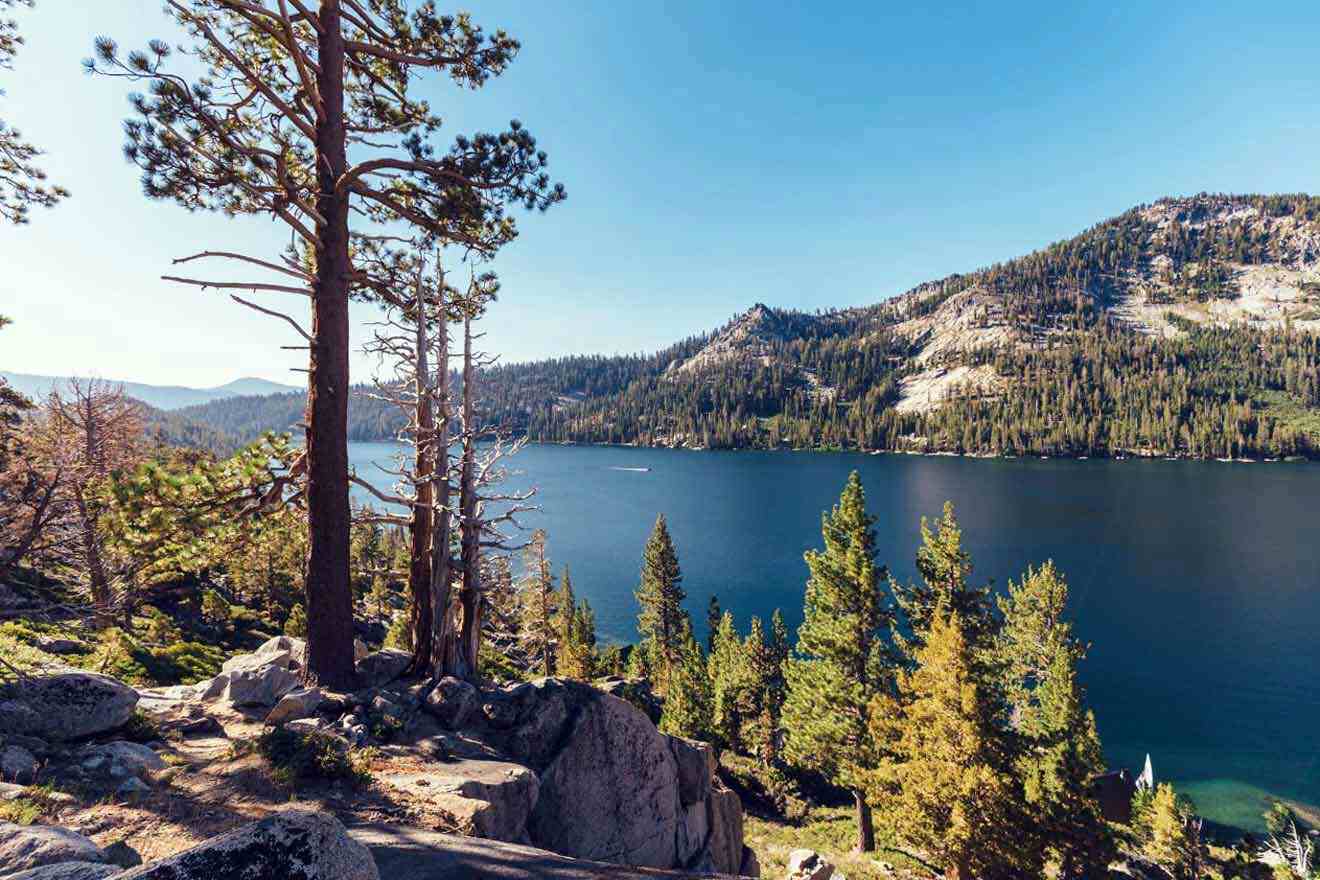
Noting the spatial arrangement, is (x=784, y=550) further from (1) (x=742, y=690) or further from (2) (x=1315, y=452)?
(2) (x=1315, y=452)

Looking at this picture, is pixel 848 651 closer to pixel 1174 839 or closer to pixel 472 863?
pixel 1174 839

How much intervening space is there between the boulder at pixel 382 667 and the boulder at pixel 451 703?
114cm

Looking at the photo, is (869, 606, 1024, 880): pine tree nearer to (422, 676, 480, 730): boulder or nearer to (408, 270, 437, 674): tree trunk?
(422, 676, 480, 730): boulder

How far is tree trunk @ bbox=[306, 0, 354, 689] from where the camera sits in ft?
29.3

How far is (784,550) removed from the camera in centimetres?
8481

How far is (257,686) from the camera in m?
9.01

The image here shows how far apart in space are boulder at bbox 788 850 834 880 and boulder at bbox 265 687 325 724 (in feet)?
38.8

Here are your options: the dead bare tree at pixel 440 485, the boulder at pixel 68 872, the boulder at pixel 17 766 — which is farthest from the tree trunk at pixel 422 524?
the boulder at pixel 68 872

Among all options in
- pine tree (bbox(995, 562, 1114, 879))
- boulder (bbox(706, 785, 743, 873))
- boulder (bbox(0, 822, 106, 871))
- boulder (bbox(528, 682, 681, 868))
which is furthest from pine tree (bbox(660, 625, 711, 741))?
boulder (bbox(0, 822, 106, 871))

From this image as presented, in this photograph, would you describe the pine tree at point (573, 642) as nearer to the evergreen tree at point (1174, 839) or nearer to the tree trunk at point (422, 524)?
the tree trunk at point (422, 524)

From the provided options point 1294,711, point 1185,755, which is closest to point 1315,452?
point 1294,711

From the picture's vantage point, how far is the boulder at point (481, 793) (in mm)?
6824

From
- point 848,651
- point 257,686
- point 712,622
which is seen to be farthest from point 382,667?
point 712,622

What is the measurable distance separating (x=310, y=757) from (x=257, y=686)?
291cm
